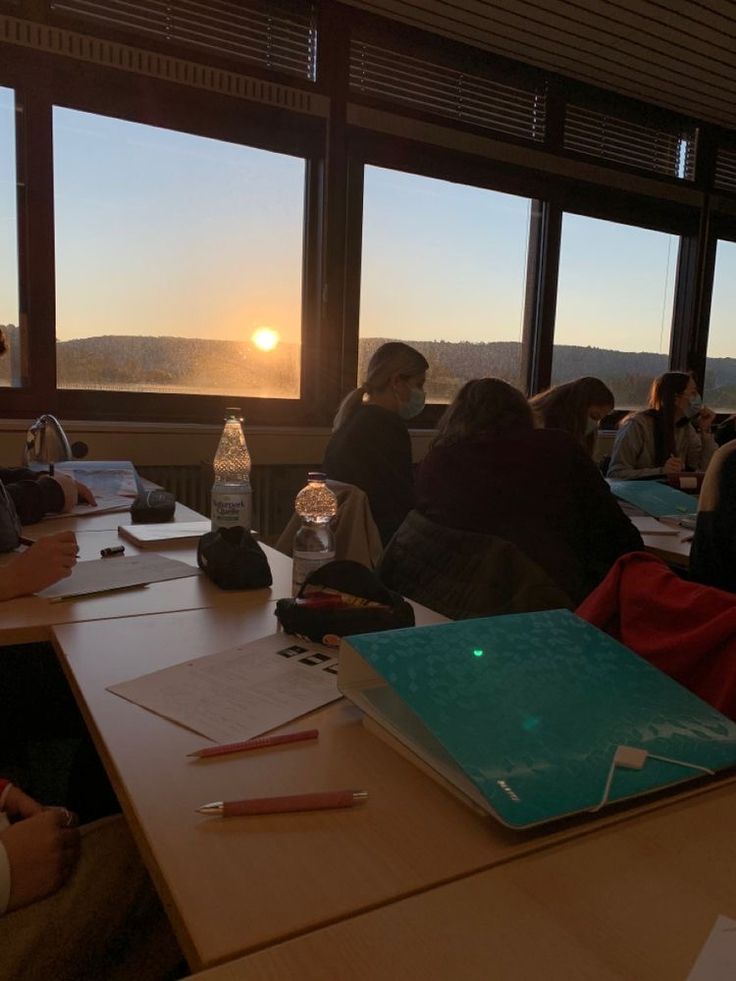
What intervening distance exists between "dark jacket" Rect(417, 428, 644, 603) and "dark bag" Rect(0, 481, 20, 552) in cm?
99

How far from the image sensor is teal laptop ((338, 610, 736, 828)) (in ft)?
2.18

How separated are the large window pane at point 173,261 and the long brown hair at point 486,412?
1991 mm

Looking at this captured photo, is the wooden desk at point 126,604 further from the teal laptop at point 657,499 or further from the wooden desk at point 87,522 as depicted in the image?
the teal laptop at point 657,499

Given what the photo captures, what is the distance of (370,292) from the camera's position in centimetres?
398

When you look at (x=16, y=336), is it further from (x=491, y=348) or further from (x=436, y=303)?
(x=491, y=348)

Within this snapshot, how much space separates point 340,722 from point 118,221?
10.3 ft

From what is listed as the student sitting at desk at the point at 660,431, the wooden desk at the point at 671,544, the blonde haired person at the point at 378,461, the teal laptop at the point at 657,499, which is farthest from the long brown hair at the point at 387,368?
the student sitting at desk at the point at 660,431

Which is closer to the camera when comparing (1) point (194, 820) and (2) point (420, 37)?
(1) point (194, 820)

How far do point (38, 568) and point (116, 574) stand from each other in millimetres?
172

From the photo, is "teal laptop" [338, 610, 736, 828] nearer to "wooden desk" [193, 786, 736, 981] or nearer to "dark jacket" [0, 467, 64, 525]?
"wooden desk" [193, 786, 736, 981]

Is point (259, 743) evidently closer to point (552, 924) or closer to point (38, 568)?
point (552, 924)

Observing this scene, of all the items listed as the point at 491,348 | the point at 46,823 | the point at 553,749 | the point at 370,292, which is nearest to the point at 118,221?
the point at 370,292

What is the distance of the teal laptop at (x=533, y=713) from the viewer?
2.18ft

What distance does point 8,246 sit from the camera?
10.5ft
